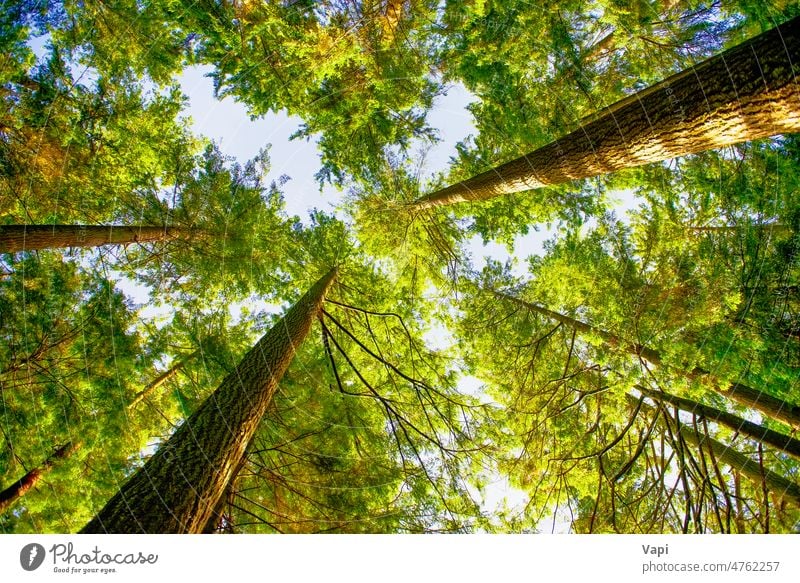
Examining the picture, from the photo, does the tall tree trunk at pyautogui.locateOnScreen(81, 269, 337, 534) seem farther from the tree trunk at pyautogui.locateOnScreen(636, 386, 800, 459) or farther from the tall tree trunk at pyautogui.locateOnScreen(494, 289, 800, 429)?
the tree trunk at pyautogui.locateOnScreen(636, 386, 800, 459)

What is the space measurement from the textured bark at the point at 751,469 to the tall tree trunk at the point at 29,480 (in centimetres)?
865

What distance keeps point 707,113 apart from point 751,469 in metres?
5.37

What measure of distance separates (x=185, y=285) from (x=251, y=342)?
5.45 ft

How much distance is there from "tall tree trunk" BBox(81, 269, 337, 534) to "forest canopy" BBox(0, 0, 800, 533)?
23mm

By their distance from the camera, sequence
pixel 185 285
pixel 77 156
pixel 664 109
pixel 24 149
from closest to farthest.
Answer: pixel 664 109 < pixel 24 149 < pixel 77 156 < pixel 185 285

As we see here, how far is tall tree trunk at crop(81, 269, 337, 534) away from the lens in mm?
2432

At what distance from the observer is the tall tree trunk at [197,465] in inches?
95.7

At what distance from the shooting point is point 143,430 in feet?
19.7

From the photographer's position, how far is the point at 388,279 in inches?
337
